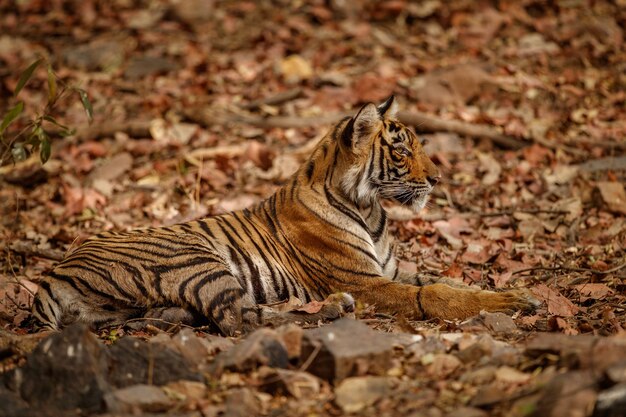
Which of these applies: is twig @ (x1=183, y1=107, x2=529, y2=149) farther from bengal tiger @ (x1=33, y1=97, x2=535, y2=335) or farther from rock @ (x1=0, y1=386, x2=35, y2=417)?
rock @ (x1=0, y1=386, x2=35, y2=417)

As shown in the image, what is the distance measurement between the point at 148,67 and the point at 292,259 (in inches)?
245

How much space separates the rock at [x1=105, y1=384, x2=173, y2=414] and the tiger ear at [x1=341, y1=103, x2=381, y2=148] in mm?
2423

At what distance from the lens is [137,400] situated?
11.2 feet

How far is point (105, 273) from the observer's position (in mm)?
4926

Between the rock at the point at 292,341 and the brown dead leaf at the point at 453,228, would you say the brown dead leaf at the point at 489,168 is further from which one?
the rock at the point at 292,341

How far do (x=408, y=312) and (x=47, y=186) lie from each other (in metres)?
4.91

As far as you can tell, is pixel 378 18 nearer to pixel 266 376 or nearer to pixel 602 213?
pixel 602 213

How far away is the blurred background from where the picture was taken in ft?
22.2

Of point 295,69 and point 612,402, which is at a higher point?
point 612,402

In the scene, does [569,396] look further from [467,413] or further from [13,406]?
[13,406]

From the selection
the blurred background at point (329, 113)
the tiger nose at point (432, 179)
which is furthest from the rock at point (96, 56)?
the tiger nose at point (432, 179)

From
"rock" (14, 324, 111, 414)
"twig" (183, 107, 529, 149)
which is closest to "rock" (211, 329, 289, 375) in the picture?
"rock" (14, 324, 111, 414)

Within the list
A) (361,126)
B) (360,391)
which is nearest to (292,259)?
(361,126)

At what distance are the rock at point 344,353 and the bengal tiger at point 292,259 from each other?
1.10 meters
